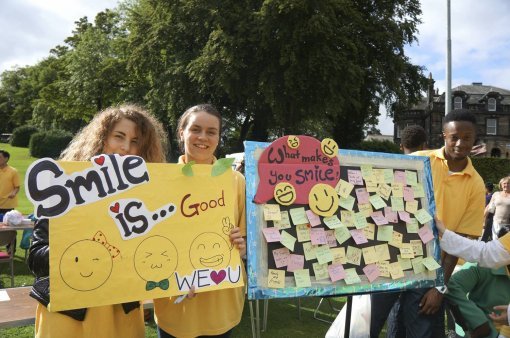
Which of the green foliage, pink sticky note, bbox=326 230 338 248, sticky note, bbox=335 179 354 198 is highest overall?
sticky note, bbox=335 179 354 198

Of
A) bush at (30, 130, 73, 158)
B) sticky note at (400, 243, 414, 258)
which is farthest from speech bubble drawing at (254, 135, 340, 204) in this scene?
bush at (30, 130, 73, 158)

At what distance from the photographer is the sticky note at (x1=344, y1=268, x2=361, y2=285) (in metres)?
2.29

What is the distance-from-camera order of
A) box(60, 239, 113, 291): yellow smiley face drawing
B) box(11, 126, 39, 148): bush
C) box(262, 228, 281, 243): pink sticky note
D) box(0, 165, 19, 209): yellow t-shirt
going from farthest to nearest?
box(11, 126, 39, 148): bush
box(0, 165, 19, 209): yellow t-shirt
box(262, 228, 281, 243): pink sticky note
box(60, 239, 113, 291): yellow smiley face drawing

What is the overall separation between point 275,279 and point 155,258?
0.62 m

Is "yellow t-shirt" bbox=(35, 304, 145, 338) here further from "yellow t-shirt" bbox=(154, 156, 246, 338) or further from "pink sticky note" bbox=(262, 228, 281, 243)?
"pink sticky note" bbox=(262, 228, 281, 243)

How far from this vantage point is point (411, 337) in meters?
2.88

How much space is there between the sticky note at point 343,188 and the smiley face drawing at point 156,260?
0.95 metres

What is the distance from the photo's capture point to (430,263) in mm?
2541

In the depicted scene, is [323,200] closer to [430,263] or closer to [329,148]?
[329,148]

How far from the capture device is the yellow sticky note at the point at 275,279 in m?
2.11

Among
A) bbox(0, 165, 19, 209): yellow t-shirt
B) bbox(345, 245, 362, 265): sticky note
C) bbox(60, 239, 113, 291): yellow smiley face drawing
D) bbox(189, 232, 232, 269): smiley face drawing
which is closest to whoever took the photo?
bbox(60, 239, 113, 291): yellow smiley face drawing

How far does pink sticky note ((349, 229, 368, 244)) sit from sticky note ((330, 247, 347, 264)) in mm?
99

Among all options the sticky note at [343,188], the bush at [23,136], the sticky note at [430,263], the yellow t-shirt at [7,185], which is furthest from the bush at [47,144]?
the sticky note at [430,263]

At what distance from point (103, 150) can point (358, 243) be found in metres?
1.46
